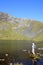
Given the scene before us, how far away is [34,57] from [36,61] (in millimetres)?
1696

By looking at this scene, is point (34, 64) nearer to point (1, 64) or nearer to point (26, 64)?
point (26, 64)

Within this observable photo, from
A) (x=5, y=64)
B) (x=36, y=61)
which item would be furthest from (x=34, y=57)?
(x=5, y=64)

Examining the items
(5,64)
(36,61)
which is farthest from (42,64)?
(5,64)

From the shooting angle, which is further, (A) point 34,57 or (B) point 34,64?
(A) point 34,57

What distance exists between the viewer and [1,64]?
145ft

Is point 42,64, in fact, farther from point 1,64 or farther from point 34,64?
point 1,64

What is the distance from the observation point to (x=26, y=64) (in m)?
48.0

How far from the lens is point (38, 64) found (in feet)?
154

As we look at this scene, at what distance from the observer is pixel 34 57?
50.0 meters

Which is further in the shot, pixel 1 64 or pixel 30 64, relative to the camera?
pixel 30 64

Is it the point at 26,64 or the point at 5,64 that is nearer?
the point at 5,64

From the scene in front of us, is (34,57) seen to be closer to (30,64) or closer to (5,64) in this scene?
(30,64)

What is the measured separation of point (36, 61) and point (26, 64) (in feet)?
9.43

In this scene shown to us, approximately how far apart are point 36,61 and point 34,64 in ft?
9.40
